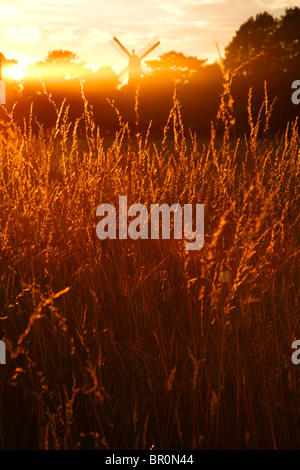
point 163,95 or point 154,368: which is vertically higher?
point 163,95

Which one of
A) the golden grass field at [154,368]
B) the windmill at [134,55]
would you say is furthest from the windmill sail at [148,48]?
the golden grass field at [154,368]

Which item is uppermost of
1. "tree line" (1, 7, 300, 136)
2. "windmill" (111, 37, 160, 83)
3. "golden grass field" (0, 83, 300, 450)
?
"windmill" (111, 37, 160, 83)

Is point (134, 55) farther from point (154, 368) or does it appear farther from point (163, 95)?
point (154, 368)

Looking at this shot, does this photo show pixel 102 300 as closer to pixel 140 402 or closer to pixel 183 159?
pixel 140 402

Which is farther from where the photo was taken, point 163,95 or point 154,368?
point 163,95

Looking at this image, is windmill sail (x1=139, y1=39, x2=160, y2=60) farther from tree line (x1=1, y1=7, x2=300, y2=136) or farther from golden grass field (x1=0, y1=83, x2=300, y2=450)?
golden grass field (x1=0, y1=83, x2=300, y2=450)

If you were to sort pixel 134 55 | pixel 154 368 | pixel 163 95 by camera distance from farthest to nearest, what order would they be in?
pixel 134 55 → pixel 163 95 → pixel 154 368

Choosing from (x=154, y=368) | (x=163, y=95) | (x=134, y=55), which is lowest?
(x=154, y=368)

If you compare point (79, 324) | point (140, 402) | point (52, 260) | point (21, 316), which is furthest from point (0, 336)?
point (140, 402)

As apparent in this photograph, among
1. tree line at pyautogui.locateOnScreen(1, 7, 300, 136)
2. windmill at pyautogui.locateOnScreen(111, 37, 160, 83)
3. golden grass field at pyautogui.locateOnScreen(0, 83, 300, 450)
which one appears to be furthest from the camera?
windmill at pyautogui.locateOnScreen(111, 37, 160, 83)

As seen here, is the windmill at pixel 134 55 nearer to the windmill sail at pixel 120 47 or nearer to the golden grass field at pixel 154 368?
the windmill sail at pixel 120 47

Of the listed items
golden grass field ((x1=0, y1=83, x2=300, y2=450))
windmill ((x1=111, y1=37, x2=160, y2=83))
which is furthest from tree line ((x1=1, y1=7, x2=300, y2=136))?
golden grass field ((x1=0, y1=83, x2=300, y2=450))

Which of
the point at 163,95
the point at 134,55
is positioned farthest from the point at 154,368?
the point at 134,55
